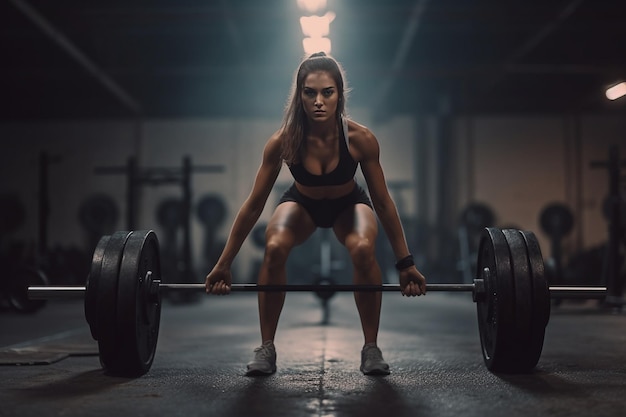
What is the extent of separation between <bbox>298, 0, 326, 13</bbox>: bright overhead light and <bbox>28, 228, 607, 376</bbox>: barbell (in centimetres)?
Answer: 370

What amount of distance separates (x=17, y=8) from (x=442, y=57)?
4829mm

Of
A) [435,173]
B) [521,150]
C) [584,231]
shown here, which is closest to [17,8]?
[435,173]

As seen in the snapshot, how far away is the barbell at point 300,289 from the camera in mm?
2100

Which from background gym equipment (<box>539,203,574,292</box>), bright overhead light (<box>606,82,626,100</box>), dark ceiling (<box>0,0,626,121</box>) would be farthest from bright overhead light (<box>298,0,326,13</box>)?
background gym equipment (<box>539,203,574,292</box>)

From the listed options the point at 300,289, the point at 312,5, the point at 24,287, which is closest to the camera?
the point at 300,289

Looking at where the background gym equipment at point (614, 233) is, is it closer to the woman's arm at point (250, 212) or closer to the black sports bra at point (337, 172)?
the black sports bra at point (337, 172)

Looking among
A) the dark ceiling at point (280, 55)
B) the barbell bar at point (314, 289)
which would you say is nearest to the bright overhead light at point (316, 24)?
the dark ceiling at point (280, 55)

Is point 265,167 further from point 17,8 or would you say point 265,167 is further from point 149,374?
point 17,8

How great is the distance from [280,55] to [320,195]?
5.99m

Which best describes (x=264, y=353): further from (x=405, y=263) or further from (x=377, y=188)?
(x=377, y=188)

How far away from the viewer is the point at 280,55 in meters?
8.12

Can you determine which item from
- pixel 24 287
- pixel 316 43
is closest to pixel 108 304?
pixel 24 287

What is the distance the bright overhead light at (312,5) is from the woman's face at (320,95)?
11.4 ft

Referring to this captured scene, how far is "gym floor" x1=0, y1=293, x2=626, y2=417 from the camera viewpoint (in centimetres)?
169
